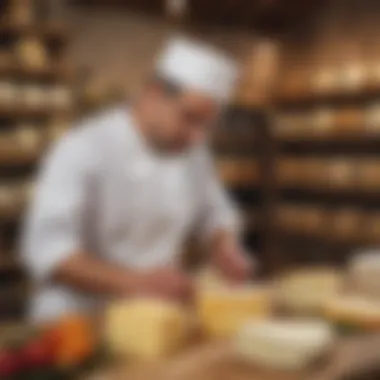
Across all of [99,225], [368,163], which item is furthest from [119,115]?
[368,163]

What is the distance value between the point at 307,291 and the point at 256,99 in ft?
9.44

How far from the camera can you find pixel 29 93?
3689 mm

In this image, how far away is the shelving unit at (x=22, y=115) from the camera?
3.56m

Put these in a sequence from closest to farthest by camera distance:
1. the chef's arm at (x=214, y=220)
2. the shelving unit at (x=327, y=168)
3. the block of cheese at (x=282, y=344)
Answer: the block of cheese at (x=282, y=344)
the chef's arm at (x=214, y=220)
the shelving unit at (x=327, y=168)

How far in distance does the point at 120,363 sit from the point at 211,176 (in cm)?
113

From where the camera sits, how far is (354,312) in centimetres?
132

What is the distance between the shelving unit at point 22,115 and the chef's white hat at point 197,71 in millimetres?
1605

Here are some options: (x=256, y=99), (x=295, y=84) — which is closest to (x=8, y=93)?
(x=256, y=99)

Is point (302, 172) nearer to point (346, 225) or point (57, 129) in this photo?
point (346, 225)

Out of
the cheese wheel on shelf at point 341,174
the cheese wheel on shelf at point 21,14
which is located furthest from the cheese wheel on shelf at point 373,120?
the cheese wheel on shelf at point 21,14

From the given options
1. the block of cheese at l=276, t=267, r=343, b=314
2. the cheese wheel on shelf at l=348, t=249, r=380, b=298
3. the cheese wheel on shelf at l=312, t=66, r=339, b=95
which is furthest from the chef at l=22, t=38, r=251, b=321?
the cheese wheel on shelf at l=312, t=66, r=339, b=95

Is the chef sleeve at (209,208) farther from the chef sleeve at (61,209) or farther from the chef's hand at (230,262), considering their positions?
the chef sleeve at (61,209)

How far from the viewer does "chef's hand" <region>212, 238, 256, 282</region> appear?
1.94m

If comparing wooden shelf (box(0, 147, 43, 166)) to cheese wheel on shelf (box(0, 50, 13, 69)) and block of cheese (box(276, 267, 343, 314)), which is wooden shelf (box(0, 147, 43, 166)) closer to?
cheese wheel on shelf (box(0, 50, 13, 69))
